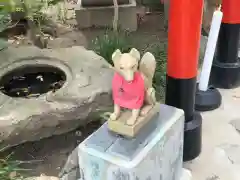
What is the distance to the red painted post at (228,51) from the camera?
141 centimetres

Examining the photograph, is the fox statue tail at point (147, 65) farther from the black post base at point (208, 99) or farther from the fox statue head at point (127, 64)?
the black post base at point (208, 99)

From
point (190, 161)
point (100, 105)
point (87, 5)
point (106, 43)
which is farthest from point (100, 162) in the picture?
point (87, 5)

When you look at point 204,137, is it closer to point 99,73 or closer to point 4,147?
point 99,73

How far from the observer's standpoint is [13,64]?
4.10 feet

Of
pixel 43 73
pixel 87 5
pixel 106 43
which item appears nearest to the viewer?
pixel 43 73

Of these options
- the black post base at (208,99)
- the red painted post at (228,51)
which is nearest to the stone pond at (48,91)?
the black post base at (208,99)

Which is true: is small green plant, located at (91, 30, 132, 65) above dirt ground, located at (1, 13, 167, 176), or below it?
above

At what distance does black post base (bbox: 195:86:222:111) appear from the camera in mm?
1370

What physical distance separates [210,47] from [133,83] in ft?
1.35

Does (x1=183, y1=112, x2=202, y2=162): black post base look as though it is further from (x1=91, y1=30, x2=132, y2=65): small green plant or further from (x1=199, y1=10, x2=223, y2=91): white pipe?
(x1=91, y1=30, x2=132, y2=65): small green plant

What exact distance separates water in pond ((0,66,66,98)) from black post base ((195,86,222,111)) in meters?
0.39

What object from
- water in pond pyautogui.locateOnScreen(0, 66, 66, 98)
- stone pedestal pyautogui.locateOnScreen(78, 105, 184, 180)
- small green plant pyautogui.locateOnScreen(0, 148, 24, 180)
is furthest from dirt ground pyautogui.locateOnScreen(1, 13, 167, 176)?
stone pedestal pyautogui.locateOnScreen(78, 105, 184, 180)

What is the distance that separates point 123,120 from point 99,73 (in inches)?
11.6

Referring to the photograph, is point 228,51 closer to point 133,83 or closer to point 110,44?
point 110,44
